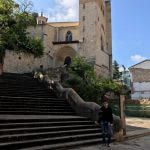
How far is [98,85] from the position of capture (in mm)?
23781

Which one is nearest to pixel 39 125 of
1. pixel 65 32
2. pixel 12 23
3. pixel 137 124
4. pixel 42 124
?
pixel 42 124

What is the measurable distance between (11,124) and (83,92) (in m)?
14.1

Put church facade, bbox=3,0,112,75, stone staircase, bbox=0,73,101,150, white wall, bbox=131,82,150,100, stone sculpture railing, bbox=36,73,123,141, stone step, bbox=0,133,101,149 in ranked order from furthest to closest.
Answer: white wall, bbox=131,82,150,100, church facade, bbox=3,0,112,75, stone sculpture railing, bbox=36,73,123,141, stone staircase, bbox=0,73,101,150, stone step, bbox=0,133,101,149

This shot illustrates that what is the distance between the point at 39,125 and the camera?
8.92 m

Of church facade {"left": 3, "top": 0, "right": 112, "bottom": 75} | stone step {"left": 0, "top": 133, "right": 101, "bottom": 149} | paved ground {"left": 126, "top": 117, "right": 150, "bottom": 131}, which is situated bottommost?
paved ground {"left": 126, "top": 117, "right": 150, "bottom": 131}

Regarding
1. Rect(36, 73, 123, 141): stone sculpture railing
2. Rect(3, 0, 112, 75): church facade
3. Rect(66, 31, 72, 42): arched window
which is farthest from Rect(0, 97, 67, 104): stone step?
Rect(66, 31, 72, 42): arched window

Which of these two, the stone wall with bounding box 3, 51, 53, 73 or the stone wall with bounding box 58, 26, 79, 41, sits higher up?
the stone wall with bounding box 58, 26, 79, 41

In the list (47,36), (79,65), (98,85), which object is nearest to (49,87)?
(98,85)

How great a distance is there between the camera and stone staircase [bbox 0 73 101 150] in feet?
24.9

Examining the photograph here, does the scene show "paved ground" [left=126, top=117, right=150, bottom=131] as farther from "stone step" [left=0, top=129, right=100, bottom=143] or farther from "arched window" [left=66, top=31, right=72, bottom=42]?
"arched window" [left=66, top=31, right=72, bottom=42]

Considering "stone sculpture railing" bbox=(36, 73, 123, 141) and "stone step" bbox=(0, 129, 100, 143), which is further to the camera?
"stone sculpture railing" bbox=(36, 73, 123, 141)

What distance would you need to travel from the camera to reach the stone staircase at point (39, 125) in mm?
7589

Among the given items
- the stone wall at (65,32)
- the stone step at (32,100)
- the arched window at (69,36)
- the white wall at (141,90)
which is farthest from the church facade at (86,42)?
the stone step at (32,100)

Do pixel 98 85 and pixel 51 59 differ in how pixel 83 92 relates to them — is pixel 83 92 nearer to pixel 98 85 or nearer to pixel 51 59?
pixel 98 85
